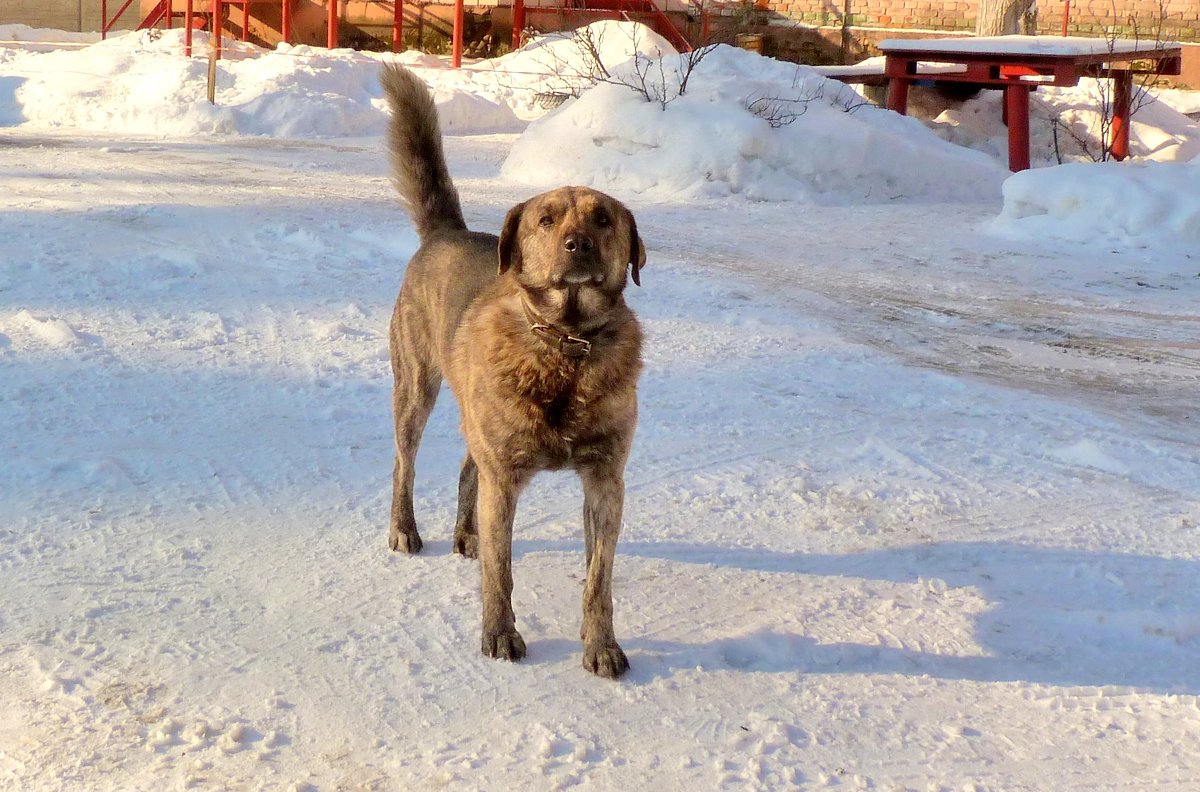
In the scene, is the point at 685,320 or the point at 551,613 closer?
the point at 551,613

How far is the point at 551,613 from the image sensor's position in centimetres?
378

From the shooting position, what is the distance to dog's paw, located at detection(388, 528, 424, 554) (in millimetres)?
4137

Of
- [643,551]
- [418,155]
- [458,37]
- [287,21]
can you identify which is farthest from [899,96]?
[287,21]

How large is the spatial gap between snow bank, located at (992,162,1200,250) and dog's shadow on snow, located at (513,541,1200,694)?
6628mm

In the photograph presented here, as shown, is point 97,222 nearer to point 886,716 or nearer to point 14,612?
point 14,612

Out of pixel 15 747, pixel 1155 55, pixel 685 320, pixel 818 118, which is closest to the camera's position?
pixel 15 747

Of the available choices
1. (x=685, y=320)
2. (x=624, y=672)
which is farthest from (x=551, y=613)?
(x=685, y=320)

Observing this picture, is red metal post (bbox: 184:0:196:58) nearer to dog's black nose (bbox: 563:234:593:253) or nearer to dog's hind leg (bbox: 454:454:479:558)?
dog's hind leg (bbox: 454:454:479:558)

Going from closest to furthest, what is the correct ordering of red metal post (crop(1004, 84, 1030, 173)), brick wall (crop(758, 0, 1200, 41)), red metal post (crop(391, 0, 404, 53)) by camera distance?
1. red metal post (crop(1004, 84, 1030, 173))
2. red metal post (crop(391, 0, 404, 53))
3. brick wall (crop(758, 0, 1200, 41))

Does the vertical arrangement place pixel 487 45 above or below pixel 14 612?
above

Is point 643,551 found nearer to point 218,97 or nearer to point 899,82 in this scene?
point 899,82

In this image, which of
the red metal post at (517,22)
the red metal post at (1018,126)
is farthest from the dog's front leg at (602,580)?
the red metal post at (517,22)

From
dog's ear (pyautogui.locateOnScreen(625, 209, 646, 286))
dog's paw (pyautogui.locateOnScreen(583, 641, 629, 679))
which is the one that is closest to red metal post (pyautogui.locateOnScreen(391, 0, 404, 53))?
dog's ear (pyautogui.locateOnScreen(625, 209, 646, 286))

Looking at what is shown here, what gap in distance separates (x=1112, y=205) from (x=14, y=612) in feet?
30.9
